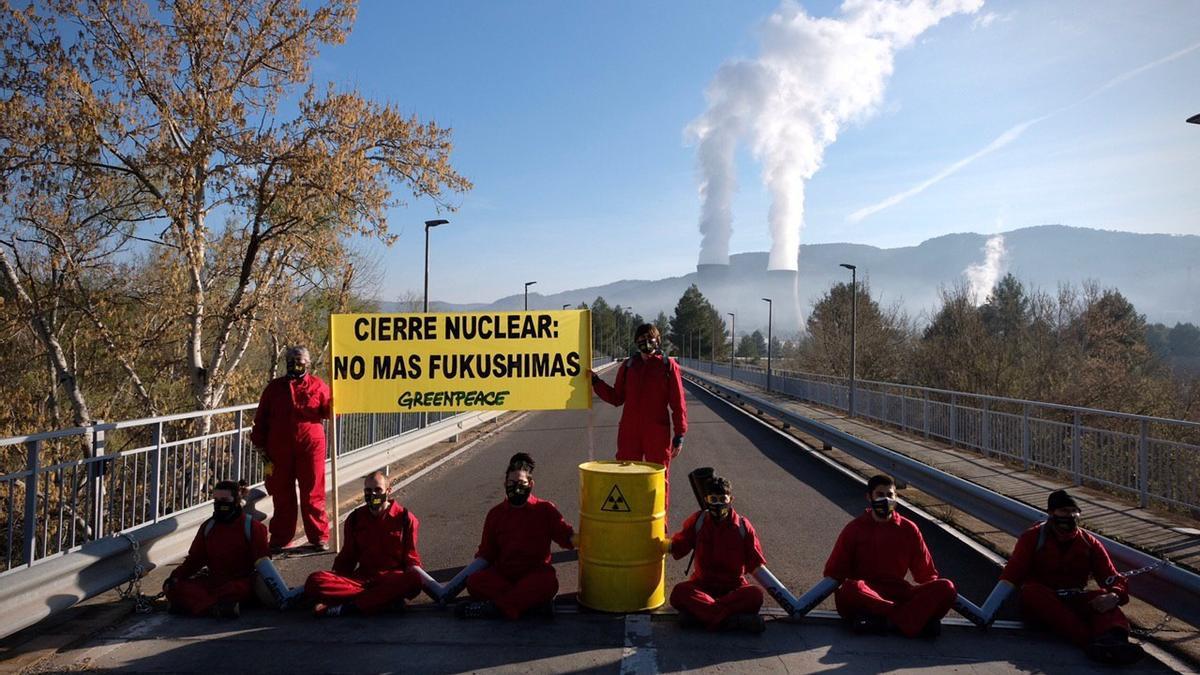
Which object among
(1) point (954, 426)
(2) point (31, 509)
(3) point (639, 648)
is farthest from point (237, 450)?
(1) point (954, 426)

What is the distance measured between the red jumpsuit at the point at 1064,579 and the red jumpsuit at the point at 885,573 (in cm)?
58

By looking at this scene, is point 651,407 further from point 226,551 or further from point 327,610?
point 226,551

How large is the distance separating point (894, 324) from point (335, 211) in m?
40.7

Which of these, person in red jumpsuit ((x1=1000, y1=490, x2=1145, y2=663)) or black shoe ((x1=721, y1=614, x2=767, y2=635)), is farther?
black shoe ((x1=721, y1=614, x2=767, y2=635))

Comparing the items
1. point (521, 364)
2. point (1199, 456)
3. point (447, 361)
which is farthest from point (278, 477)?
point (1199, 456)

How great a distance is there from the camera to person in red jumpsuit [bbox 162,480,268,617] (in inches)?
205

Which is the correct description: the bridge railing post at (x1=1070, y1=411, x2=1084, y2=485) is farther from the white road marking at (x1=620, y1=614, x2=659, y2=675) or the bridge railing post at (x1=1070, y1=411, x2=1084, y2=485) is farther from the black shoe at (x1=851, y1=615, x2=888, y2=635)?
the white road marking at (x1=620, y1=614, x2=659, y2=675)

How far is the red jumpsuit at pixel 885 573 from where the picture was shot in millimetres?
4750

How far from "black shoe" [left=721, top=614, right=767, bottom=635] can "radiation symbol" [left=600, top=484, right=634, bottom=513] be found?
0.95 metres

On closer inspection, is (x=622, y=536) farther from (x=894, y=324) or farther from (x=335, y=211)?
(x=894, y=324)

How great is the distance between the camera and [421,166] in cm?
1423

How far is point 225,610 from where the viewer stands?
200 inches

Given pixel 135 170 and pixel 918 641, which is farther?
pixel 135 170

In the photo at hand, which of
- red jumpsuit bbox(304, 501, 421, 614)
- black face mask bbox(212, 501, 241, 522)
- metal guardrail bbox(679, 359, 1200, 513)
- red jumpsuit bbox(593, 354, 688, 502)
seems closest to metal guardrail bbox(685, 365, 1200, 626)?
metal guardrail bbox(679, 359, 1200, 513)
